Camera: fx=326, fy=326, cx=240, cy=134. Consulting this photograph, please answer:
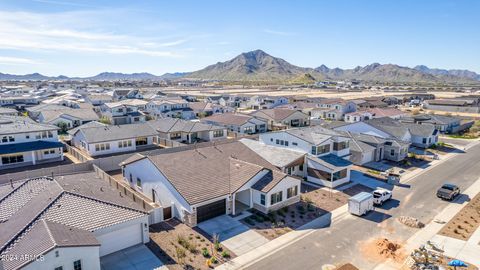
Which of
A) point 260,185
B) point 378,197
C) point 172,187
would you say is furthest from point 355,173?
point 172,187

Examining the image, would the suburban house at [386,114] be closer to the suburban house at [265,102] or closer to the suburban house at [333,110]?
the suburban house at [333,110]

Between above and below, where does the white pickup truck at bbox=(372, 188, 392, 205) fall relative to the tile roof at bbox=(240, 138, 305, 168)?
below

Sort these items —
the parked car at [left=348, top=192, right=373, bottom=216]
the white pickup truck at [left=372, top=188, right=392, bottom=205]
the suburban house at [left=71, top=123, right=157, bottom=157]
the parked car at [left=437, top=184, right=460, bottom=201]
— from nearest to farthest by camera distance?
1. the parked car at [left=348, top=192, right=373, bottom=216]
2. the white pickup truck at [left=372, top=188, right=392, bottom=205]
3. the parked car at [left=437, top=184, right=460, bottom=201]
4. the suburban house at [left=71, top=123, right=157, bottom=157]

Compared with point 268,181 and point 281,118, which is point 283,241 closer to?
point 268,181

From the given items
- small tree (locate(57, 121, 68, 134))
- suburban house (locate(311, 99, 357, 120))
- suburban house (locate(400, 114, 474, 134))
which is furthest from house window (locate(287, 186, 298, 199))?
suburban house (locate(311, 99, 357, 120))

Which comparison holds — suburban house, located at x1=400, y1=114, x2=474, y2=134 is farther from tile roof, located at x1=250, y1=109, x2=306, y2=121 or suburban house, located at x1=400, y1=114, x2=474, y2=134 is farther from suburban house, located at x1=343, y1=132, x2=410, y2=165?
tile roof, located at x1=250, y1=109, x2=306, y2=121

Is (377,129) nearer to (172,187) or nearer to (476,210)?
(476,210)
